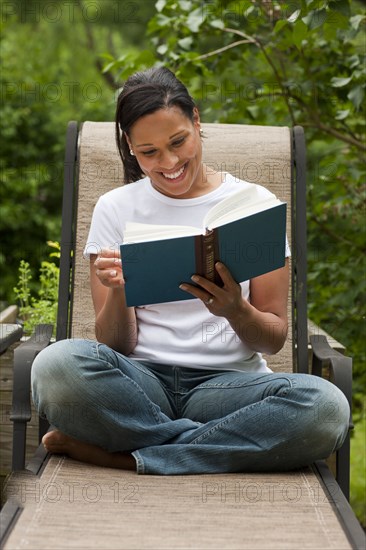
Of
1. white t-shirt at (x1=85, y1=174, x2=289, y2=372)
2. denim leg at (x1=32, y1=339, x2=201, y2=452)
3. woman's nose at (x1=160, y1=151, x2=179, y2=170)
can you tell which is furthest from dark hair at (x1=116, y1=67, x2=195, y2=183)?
denim leg at (x1=32, y1=339, x2=201, y2=452)

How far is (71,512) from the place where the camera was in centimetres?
231

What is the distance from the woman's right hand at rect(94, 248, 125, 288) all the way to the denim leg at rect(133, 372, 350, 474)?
493 millimetres

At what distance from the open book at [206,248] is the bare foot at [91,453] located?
46 cm

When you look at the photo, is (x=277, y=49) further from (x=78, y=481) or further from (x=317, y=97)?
(x=78, y=481)

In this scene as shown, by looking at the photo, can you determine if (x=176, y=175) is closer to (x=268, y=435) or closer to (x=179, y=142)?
(x=179, y=142)

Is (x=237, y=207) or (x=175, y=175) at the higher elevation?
(x=175, y=175)

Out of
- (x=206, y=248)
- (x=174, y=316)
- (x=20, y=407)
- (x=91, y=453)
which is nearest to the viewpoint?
(x=206, y=248)

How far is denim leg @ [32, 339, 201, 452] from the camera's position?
2.65 metres

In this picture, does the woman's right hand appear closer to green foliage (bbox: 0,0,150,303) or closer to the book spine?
the book spine

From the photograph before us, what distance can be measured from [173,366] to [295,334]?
0.65m

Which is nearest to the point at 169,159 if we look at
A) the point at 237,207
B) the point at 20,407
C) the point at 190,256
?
the point at 237,207

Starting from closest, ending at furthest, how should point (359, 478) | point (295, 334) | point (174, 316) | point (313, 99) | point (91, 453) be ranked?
1. point (91, 453)
2. point (174, 316)
3. point (295, 334)
4. point (313, 99)
5. point (359, 478)

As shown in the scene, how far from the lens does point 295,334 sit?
3416mm

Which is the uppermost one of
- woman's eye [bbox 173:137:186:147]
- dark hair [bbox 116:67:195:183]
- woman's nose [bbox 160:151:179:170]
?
dark hair [bbox 116:67:195:183]
